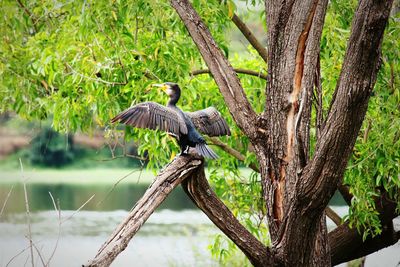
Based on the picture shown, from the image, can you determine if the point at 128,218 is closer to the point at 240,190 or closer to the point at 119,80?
the point at 119,80

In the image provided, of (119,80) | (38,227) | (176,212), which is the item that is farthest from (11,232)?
(119,80)

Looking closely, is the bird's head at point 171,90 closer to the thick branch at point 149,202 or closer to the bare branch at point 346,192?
the thick branch at point 149,202

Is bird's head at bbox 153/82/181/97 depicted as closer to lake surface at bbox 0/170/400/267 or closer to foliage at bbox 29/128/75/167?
lake surface at bbox 0/170/400/267

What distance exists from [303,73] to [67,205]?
32.6 ft

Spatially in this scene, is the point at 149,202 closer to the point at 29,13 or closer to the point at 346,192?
the point at 29,13

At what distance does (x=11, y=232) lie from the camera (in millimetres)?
12016

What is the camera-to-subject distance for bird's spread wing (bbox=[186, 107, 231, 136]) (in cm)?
471

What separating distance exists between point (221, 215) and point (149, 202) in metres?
0.47

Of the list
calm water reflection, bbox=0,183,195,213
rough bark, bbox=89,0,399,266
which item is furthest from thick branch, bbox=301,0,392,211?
calm water reflection, bbox=0,183,195,213

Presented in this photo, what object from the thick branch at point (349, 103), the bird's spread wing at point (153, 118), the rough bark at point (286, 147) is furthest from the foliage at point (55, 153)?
the thick branch at point (349, 103)

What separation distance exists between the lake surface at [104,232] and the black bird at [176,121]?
181 inches

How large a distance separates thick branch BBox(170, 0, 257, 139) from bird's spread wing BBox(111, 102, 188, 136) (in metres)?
0.28

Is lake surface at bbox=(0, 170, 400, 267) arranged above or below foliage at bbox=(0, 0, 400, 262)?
below

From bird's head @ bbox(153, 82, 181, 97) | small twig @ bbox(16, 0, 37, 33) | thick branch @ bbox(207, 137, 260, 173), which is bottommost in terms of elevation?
thick branch @ bbox(207, 137, 260, 173)
